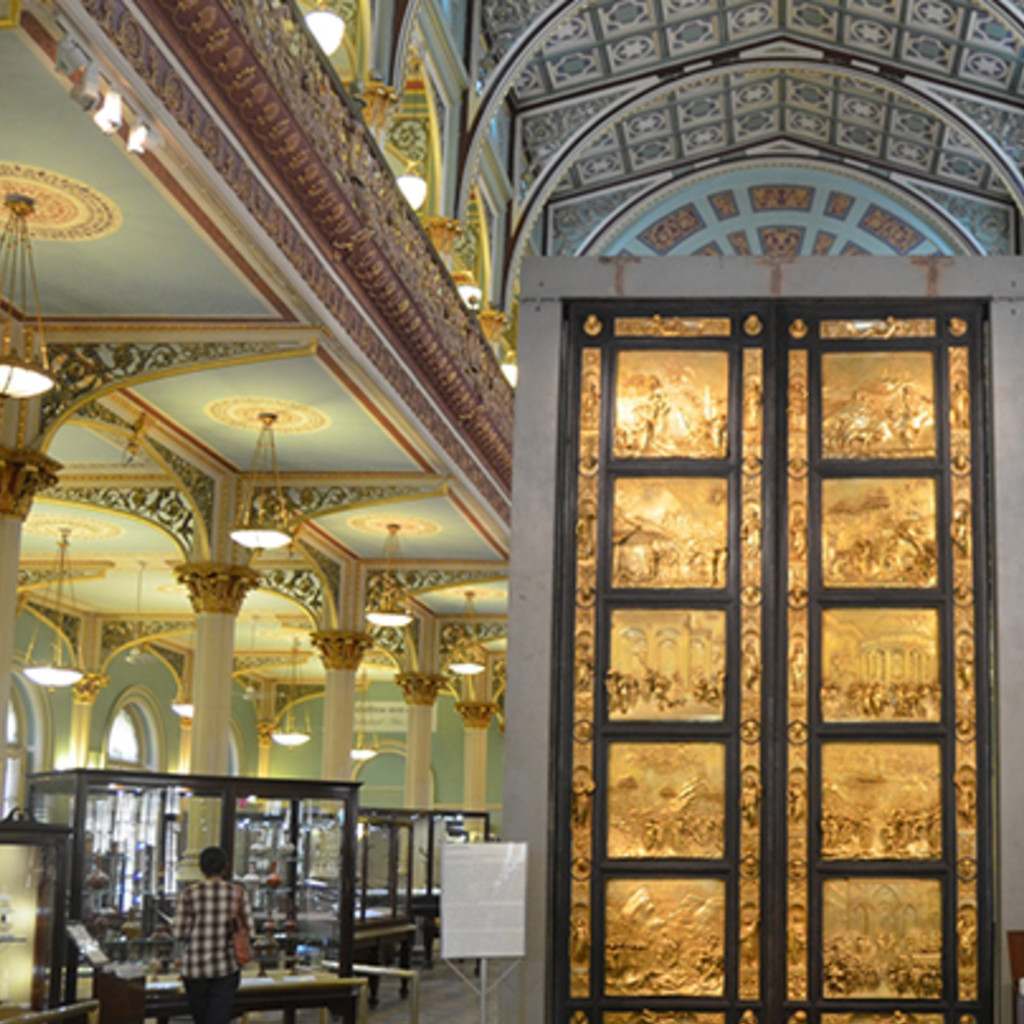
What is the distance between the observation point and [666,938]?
675 cm

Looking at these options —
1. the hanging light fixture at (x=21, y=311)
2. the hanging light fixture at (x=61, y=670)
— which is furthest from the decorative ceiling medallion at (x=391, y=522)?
the hanging light fixture at (x=21, y=311)

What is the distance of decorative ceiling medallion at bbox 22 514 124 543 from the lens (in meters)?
20.6

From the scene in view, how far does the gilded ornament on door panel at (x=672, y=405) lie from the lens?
23.3 feet

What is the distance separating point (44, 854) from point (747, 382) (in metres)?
4.97

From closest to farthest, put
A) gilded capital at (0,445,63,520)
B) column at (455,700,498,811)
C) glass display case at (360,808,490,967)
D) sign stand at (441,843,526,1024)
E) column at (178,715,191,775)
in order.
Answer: sign stand at (441,843,526,1024), gilded capital at (0,445,63,520), glass display case at (360,808,490,967), column at (455,700,498,811), column at (178,715,191,775)

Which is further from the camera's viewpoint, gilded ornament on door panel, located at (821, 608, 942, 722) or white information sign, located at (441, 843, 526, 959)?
gilded ornament on door panel, located at (821, 608, 942, 722)

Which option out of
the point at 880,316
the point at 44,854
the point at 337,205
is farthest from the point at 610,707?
the point at 337,205

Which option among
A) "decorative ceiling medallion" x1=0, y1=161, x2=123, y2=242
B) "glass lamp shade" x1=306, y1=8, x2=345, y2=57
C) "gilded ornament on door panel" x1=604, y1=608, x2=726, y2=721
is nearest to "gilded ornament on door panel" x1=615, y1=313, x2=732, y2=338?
"gilded ornament on door panel" x1=604, y1=608, x2=726, y2=721

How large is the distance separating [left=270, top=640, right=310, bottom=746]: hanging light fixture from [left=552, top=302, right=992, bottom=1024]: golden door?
25.0m

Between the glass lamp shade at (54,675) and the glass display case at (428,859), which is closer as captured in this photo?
the glass lamp shade at (54,675)

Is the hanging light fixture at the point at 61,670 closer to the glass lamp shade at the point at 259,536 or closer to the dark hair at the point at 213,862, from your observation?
the glass lamp shade at the point at 259,536

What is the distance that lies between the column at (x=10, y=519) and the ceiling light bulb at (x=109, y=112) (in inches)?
192

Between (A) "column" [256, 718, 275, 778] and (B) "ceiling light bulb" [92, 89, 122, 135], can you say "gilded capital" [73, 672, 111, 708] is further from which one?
(B) "ceiling light bulb" [92, 89, 122, 135]

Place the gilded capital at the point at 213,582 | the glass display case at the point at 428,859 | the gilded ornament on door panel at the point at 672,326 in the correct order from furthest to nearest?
the glass display case at the point at 428,859 → the gilded capital at the point at 213,582 → the gilded ornament on door panel at the point at 672,326
